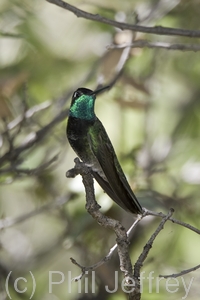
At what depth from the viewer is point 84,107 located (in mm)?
3428

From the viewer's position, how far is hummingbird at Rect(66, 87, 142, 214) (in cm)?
315

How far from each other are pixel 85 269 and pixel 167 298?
1936 mm

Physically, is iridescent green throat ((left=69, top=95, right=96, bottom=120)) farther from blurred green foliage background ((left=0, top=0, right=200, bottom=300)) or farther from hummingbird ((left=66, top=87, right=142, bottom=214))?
blurred green foliage background ((left=0, top=0, right=200, bottom=300))

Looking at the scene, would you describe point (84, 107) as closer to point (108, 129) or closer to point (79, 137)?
point (79, 137)

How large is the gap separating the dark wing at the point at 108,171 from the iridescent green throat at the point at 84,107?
72 millimetres

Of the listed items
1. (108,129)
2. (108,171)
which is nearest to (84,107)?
(108,171)

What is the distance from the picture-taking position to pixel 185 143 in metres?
5.05

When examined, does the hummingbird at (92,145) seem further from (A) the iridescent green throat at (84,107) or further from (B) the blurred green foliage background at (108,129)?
(B) the blurred green foliage background at (108,129)

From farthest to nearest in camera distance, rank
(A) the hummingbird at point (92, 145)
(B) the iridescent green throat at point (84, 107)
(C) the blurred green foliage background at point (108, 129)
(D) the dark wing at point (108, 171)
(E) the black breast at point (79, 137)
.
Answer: (C) the blurred green foliage background at point (108, 129), (B) the iridescent green throat at point (84, 107), (E) the black breast at point (79, 137), (A) the hummingbird at point (92, 145), (D) the dark wing at point (108, 171)

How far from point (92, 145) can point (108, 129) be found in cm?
223

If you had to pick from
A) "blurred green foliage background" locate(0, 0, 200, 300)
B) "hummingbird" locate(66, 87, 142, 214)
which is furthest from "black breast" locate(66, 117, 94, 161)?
"blurred green foliage background" locate(0, 0, 200, 300)

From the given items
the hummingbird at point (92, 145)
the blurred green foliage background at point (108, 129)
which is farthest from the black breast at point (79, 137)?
the blurred green foliage background at point (108, 129)

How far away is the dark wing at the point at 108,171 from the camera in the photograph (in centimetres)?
297

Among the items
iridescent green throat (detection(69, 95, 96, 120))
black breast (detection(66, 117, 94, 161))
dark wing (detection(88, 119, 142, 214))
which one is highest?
iridescent green throat (detection(69, 95, 96, 120))
